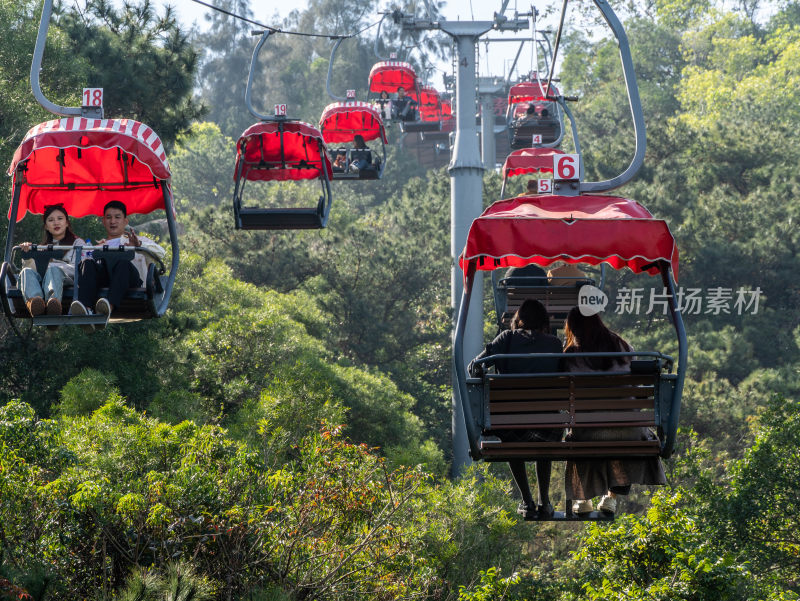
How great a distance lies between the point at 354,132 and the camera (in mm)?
21641

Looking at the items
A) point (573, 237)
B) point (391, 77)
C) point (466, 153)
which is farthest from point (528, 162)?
point (391, 77)

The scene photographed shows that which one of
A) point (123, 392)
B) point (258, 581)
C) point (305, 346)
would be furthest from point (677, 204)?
point (258, 581)

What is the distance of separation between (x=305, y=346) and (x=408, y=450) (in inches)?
101

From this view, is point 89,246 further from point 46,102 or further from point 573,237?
point 573,237

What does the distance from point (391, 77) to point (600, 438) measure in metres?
23.9

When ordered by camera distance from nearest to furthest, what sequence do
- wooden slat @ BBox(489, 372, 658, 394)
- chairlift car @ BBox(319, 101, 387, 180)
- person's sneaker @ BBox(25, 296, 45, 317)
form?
wooden slat @ BBox(489, 372, 658, 394) → person's sneaker @ BBox(25, 296, 45, 317) → chairlift car @ BBox(319, 101, 387, 180)

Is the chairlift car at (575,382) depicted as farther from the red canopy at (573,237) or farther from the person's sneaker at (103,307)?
the person's sneaker at (103,307)

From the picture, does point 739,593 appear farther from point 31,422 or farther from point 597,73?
point 597,73

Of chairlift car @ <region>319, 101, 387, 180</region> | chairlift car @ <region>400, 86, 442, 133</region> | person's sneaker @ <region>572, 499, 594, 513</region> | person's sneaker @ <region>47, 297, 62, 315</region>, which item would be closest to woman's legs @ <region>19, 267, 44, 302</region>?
person's sneaker @ <region>47, 297, 62, 315</region>

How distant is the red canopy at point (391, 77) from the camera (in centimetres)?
2720

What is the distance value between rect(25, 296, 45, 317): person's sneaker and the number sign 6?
3364 millimetres

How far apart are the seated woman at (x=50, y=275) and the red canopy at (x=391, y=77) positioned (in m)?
19.6

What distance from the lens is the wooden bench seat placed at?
20.9 feet

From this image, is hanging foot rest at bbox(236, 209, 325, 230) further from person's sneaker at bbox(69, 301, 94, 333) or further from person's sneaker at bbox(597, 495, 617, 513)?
person's sneaker at bbox(597, 495, 617, 513)
